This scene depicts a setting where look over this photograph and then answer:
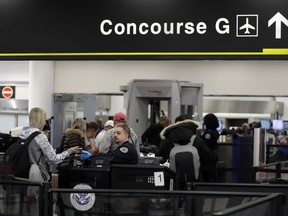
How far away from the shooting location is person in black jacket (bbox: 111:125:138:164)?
20.9 ft

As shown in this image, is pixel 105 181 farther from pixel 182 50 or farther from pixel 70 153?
pixel 182 50

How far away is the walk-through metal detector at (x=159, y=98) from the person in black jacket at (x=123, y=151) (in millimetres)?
5866

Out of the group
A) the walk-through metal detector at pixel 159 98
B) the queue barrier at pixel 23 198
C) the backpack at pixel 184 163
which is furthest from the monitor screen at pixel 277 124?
the queue barrier at pixel 23 198

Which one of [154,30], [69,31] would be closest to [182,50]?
[154,30]

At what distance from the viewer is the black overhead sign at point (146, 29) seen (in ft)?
15.3

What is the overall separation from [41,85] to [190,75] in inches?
163

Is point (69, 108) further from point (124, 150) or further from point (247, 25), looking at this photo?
point (247, 25)

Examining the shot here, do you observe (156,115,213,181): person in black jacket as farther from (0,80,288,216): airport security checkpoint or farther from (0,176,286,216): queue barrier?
(0,176,286,216): queue barrier

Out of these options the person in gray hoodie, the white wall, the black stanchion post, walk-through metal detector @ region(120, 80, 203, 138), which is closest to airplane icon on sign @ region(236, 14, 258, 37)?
the black stanchion post

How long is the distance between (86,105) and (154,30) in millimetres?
12216

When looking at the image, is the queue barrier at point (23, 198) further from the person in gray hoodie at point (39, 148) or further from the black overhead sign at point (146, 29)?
the person in gray hoodie at point (39, 148)

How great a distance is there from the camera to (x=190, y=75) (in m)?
16.9

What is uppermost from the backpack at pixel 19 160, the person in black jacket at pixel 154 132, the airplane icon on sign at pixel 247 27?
the airplane icon on sign at pixel 247 27

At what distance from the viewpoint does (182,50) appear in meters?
4.74
